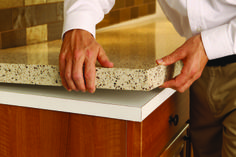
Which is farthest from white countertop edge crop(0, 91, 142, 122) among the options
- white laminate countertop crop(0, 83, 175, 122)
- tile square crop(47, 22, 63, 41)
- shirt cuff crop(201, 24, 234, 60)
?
tile square crop(47, 22, 63, 41)

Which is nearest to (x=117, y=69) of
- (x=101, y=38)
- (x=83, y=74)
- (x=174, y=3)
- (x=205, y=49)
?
(x=83, y=74)

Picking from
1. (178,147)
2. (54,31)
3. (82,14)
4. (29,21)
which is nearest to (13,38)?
(29,21)

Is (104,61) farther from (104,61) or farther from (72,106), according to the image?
(72,106)

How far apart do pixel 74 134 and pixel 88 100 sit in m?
0.09

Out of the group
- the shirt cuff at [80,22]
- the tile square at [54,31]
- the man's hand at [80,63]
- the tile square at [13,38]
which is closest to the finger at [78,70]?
the man's hand at [80,63]

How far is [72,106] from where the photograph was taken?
31.2 inches

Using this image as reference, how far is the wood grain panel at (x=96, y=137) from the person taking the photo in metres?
0.78

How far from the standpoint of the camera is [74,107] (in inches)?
31.2

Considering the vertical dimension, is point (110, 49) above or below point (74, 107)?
above

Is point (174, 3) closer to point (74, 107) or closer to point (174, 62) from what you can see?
point (174, 62)

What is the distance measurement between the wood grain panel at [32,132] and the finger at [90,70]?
119mm

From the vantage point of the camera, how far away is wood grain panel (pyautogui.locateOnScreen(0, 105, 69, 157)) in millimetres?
832

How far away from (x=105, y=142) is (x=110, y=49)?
367 mm

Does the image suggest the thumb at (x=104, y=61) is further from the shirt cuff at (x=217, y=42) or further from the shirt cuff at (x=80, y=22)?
the shirt cuff at (x=217, y=42)
